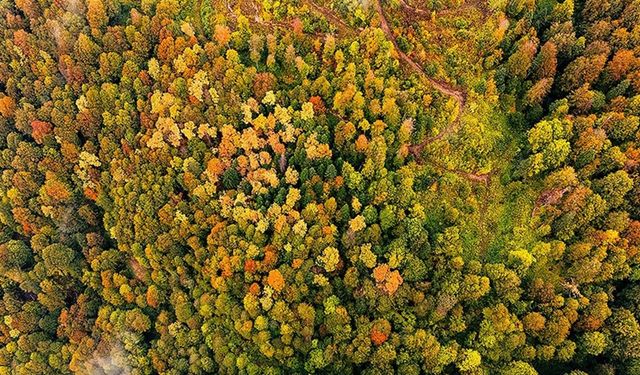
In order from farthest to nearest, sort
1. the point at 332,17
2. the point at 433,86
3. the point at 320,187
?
the point at 332,17, the point at 433,86, the point at 320,187

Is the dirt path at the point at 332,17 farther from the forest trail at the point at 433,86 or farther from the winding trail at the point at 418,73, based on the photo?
the forest trail at the point at 433,86

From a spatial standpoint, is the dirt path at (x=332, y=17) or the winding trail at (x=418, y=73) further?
the dirt path at (x=332, y=17)

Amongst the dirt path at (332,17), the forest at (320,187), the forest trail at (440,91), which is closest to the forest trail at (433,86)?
the forest trail at (440,91)

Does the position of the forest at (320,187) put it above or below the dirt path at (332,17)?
below

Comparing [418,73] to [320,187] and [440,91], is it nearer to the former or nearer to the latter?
[440,91]

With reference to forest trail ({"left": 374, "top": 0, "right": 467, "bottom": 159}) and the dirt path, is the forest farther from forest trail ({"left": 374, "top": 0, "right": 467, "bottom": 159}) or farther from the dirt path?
the dirt path

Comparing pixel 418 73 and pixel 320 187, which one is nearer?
pixel 320 187

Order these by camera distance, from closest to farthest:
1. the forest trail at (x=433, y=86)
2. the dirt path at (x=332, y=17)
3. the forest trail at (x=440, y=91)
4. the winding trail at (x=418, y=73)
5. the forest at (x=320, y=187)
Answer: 1. the forest at (x=320, y=187)
2. the forest trail at (x=440, y=91)
3. the winding trail at (x=418, y=73)
4. the forest trail at (x=433, y=86)
5. the dirt path at (x=332, y=17)


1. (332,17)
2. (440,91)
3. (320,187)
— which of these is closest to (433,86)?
(440,91)

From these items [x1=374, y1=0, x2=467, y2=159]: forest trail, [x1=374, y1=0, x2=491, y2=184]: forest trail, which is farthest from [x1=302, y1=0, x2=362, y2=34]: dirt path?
[x1=374, y1=0, x2=491, y2=184]: forest trail

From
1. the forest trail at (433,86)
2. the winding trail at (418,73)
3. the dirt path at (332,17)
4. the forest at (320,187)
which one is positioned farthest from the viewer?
the dirt path at (332,17)
